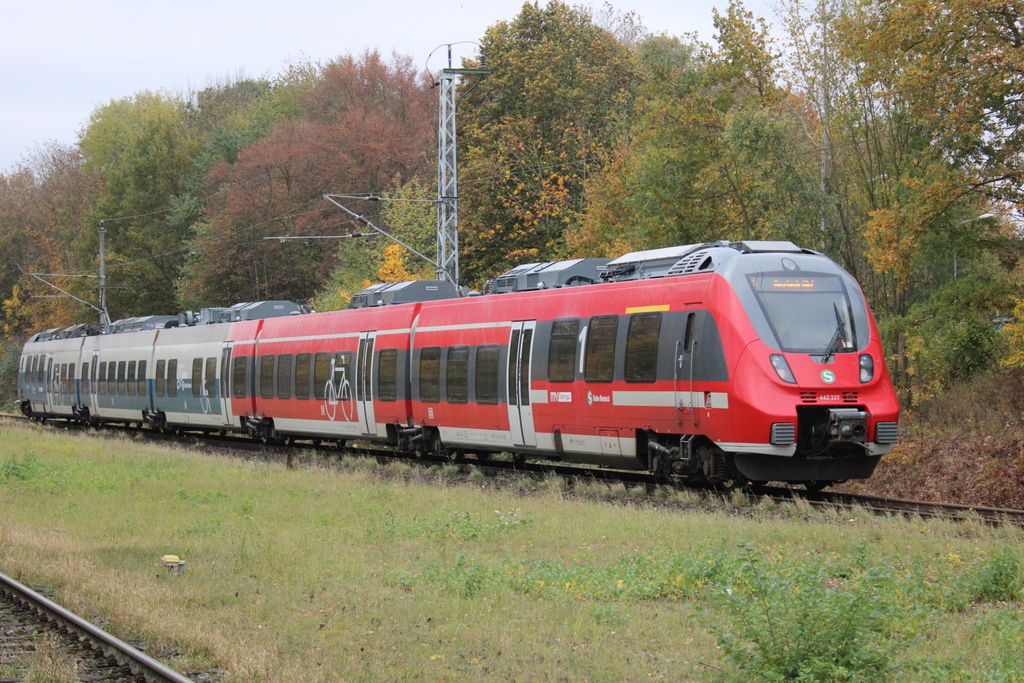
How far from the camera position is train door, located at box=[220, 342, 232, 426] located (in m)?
31.8

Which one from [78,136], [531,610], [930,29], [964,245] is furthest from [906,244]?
[78,136]

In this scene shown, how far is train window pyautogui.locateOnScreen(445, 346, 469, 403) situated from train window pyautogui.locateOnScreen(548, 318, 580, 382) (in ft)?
9.64

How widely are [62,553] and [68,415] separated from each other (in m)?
35.9

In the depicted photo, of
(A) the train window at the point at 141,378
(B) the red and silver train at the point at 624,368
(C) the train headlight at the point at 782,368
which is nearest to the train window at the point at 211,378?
(B) the red and silver train at the point at 624,368

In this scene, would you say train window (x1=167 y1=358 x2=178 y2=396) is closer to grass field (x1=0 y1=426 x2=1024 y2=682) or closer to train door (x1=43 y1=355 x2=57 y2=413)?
train door (x1=43 y1=355 x2=57 y2=413)

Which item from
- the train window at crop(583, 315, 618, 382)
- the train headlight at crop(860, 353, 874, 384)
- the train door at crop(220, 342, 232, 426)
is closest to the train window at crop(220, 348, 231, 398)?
the train door at crop(220, 342, 232, 426)

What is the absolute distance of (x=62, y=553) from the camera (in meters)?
12.1

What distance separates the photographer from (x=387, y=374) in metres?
23.9

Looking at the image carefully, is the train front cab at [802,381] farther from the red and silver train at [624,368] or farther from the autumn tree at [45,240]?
the autumn tree at [45,240]

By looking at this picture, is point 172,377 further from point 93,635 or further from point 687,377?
point 93,635

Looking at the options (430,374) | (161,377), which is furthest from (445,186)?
(161,377)

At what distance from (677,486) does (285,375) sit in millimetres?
14762

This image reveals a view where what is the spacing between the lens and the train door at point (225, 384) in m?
31.8

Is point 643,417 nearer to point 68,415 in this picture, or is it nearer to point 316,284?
point 68,415
